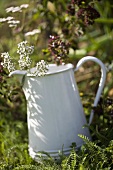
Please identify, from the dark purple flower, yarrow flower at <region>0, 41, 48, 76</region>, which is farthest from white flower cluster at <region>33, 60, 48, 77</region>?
the dark purple flower

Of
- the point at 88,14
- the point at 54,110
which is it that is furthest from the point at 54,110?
the point at 88,14

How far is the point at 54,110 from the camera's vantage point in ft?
4.09

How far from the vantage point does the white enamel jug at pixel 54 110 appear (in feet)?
4.07

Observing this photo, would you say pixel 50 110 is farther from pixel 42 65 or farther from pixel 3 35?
pixel 3 35

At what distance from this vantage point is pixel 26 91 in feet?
4.24

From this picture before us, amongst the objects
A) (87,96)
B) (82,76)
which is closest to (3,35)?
(82,76)

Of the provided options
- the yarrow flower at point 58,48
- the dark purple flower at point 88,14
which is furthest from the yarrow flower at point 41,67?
the dark purple flower at point 88,14

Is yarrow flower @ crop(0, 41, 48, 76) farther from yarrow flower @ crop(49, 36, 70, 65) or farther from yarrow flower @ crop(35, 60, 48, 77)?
yarrow flower @ crop(49, 36, 70, 65)

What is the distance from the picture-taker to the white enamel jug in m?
1.24

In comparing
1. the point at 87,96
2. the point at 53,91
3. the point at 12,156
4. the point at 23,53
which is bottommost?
the point at 12,156

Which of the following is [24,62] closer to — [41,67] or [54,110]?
[41,67]

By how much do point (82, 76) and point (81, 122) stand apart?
3.88 feet

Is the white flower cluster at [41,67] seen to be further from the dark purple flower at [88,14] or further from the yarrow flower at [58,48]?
the dark purple flower at [88,14]

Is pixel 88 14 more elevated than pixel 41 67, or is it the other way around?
pixel 88 14
